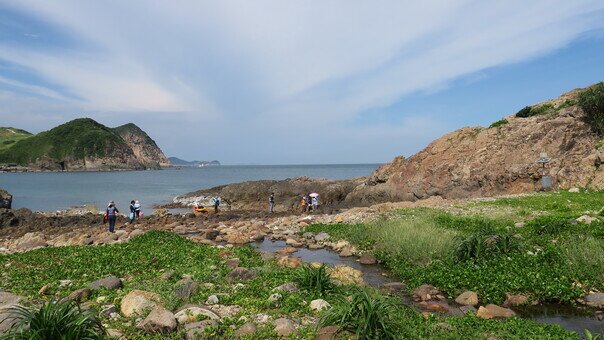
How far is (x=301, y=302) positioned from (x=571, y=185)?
31616 mm

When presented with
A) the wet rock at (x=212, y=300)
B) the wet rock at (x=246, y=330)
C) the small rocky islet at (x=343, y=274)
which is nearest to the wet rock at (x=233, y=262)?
the small rocky islet at (x=343, y=274)

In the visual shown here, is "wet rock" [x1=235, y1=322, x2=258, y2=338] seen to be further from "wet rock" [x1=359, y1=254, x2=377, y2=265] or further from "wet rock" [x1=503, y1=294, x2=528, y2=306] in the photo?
"wet rock" [x1=359, y1=254, x2=377, y2=265]

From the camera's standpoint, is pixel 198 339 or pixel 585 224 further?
pixel 585 224

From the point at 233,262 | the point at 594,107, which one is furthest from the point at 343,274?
the point at 594,107

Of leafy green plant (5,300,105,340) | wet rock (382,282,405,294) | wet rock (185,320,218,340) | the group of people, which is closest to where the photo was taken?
leafy green plant (5,300,105,340)

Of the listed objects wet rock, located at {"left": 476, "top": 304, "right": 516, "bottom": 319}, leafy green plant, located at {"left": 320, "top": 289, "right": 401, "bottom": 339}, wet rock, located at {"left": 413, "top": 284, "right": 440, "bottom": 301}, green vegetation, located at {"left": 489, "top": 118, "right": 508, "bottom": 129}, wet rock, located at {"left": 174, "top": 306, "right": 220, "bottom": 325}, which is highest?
green vegetation, located at {"left": 489, "top": 118, "right": 508, "bottom": 129}

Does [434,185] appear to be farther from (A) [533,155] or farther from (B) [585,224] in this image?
(B) [585,224]

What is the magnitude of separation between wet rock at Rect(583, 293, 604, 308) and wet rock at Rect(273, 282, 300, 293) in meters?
8.07

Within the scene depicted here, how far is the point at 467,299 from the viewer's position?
11750mm

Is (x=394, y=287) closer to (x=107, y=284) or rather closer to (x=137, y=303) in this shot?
(x=137, y=303)

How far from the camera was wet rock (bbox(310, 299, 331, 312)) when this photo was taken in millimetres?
9652

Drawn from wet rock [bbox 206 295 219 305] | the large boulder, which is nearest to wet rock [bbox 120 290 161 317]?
wet rock [bbox 206 295 219 305]

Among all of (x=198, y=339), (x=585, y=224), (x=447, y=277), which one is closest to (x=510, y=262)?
(x=447, y=277)

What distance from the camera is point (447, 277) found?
13289 millimetres
